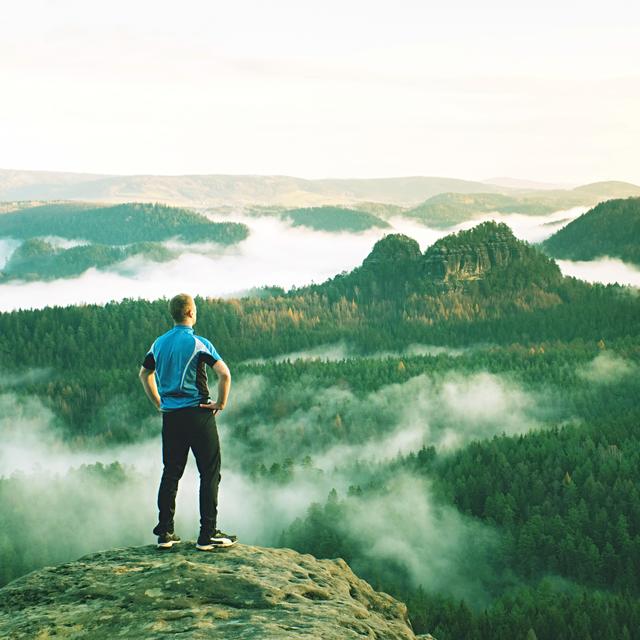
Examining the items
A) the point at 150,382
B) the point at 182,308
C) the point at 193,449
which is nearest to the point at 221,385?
the point at 182,308

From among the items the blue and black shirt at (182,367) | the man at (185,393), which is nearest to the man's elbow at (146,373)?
the man at (185,393)

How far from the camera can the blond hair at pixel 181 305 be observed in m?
23.0

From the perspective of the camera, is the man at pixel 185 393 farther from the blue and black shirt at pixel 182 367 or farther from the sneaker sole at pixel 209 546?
the sneaker sole at pixel 209 546

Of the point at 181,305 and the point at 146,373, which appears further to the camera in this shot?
the point at 146,373

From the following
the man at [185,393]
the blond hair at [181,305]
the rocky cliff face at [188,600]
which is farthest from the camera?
the man at [185,393]

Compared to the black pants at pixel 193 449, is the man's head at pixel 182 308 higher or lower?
higher

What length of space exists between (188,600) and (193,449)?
4187 millimetres

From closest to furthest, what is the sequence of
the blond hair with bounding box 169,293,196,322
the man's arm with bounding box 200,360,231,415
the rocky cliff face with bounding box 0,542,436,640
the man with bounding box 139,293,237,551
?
1. the rocky cliff face with bounding box 0,542,436,640
2. the man's arm with bounding box 200,360,231,415
3. the blond hair with bounding box 169,293,196,322
4. the man with bounding box 139,293,237,551

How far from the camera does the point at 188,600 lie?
21828mm

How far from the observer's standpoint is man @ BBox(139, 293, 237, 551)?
23.2 metres

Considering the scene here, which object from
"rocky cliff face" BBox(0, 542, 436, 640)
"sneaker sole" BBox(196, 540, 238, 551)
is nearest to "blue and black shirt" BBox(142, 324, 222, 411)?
"sneaker sole" BBox(196, 540, 238, 551)

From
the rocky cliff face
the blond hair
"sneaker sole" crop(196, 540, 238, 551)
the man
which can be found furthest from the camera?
"sneaker sole" crop(196, 540, 238, 551)

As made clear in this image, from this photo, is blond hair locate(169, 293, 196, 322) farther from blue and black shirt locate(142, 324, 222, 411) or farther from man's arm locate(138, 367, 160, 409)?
man's arm locate(138, 367, 160, 409)

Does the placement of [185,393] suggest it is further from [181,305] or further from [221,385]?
[181,305]
